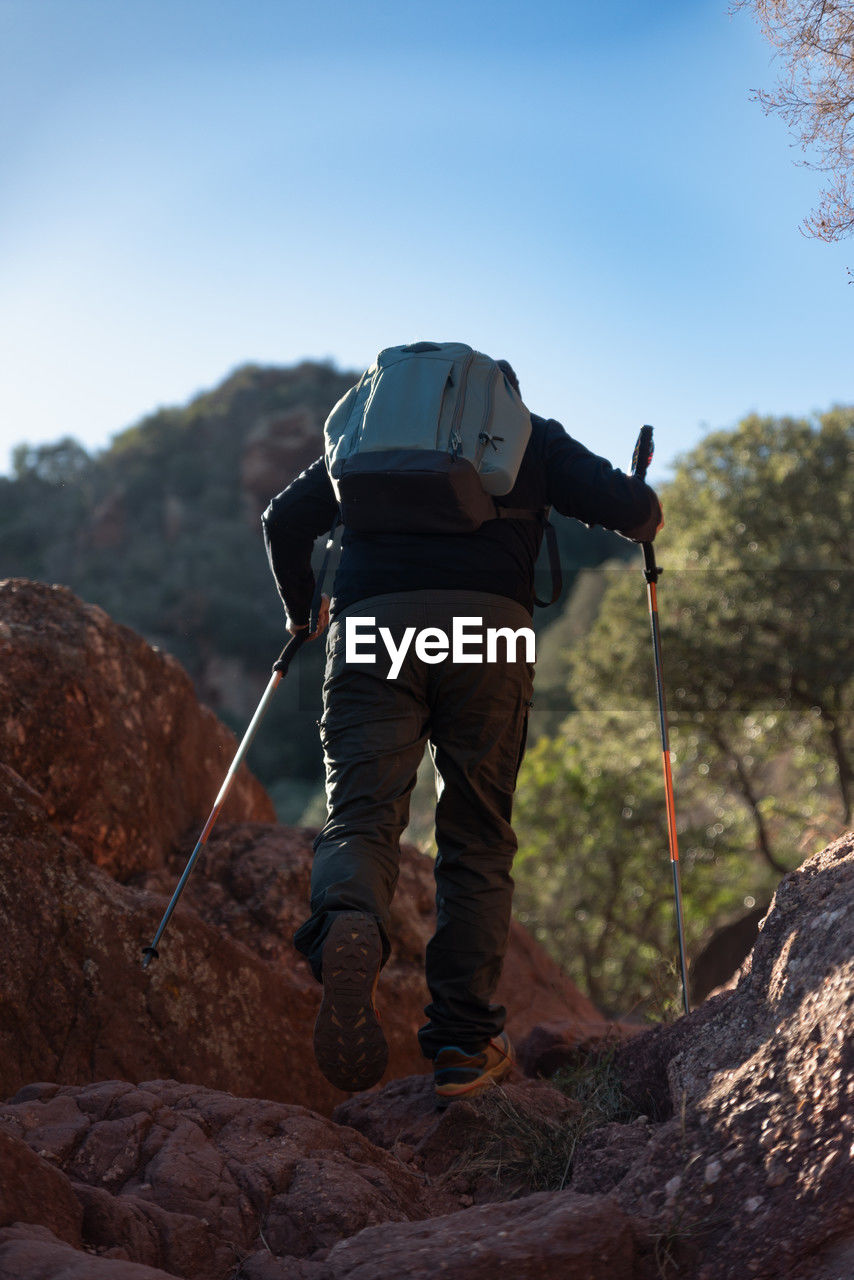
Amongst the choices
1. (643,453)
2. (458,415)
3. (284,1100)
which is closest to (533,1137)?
(284,1100)

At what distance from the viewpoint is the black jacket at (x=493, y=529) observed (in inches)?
140

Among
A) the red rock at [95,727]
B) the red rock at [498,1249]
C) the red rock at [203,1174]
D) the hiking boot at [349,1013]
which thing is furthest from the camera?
the red rock at [95,727]

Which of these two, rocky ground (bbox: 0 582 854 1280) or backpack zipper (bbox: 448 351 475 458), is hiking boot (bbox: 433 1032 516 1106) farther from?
backpack zipper (bbox: 448 351 475 458)

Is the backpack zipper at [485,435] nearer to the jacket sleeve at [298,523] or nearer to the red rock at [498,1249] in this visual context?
the jacket sleeve at [298,523]

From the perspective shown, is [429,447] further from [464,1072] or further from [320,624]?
[464,1072]

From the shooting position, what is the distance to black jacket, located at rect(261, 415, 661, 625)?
355 cm

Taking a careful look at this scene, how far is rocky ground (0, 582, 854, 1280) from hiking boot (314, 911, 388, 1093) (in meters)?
0.18

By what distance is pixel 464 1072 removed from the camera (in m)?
3.60

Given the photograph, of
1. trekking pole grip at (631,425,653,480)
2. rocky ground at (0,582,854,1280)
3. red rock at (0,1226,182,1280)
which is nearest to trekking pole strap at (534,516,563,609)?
trekking pole grip at (631,425,653,480)

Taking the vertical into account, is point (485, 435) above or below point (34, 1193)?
above

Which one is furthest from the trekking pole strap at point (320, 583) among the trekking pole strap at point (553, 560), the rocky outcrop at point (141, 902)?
the rocky outcrop at point (141, 902)

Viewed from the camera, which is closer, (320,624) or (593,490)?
(593,490)

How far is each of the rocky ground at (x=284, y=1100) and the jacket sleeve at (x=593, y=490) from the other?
1231 millimetres

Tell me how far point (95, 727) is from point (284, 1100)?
1.66 m
